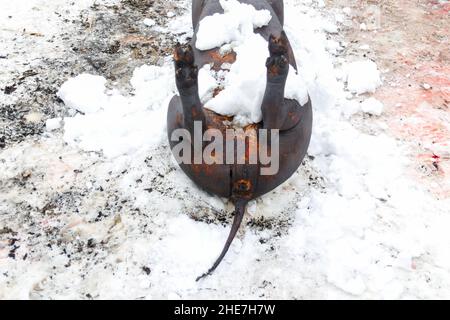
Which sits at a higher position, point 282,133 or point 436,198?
point 282,133

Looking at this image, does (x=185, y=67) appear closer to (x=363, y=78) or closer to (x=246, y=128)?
(x=246, y=128)

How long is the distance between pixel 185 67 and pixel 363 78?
75.6 inches

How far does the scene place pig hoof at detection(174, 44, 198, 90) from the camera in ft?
7.44

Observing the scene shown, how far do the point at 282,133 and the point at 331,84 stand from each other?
1339 mm

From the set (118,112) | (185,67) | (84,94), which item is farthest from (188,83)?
(84,94)

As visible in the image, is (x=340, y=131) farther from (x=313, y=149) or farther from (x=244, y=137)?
(x=244, y=137)

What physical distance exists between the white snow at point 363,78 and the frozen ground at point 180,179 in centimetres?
1

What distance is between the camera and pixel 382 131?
3.51 m

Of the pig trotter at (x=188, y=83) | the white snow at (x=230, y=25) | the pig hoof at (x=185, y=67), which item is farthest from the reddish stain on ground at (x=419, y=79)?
the pig hoof at (x=185, y=67)

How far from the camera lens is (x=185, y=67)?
2.31 m

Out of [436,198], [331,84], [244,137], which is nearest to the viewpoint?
[244,137]

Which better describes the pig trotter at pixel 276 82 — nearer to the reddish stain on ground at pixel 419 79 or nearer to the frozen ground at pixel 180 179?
the frozen ground at pixel 180 179

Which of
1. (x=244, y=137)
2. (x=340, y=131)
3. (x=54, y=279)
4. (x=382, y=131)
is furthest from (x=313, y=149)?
(x=54, y=279)

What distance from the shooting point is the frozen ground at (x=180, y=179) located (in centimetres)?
261
